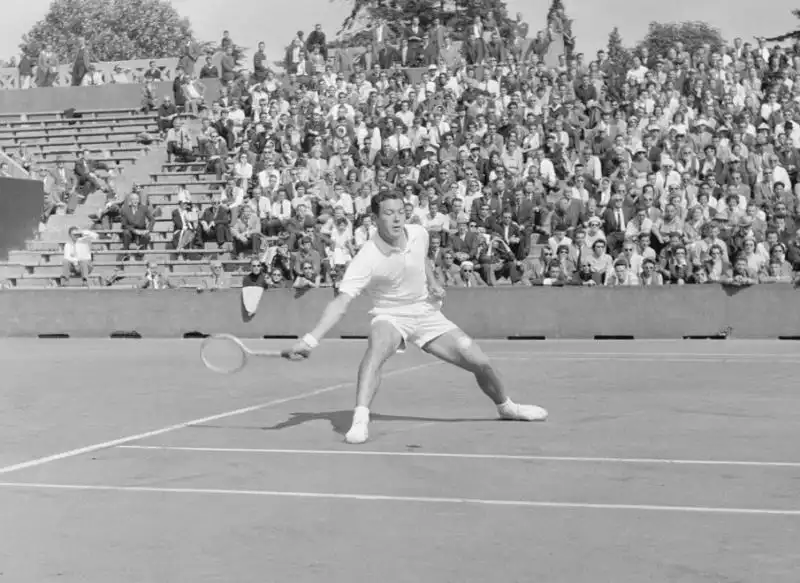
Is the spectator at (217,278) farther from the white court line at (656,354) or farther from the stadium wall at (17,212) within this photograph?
the white court line at (656,354)

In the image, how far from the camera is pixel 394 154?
1146 inches

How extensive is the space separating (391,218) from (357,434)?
1645 millimetres

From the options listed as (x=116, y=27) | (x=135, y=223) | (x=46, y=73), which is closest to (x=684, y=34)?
(x=116, y=27)

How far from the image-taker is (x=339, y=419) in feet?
38.9

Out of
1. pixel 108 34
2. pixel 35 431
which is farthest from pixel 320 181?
pixel 108 34

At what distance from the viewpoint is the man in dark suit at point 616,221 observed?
82.1 ft

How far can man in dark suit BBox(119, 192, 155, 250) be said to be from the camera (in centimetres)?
3052

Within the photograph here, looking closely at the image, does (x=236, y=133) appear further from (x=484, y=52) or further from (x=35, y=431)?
(x=35, y=431)

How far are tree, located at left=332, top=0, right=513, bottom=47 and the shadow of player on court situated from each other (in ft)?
219

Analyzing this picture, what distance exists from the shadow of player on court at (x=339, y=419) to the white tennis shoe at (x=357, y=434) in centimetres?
82

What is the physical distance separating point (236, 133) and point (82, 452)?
23.9 m

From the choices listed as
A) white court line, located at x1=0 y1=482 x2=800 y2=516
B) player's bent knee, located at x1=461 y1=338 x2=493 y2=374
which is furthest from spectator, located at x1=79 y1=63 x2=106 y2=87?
white court line, located at x1=0 y1=482 x2=800 y2=516

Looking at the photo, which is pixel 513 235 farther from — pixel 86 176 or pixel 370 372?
pixel 370 372

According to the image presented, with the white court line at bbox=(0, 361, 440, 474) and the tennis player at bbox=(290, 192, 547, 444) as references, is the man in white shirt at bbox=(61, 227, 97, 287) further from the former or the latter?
the tennis player at bbox=(290, 192, 547, 444)
